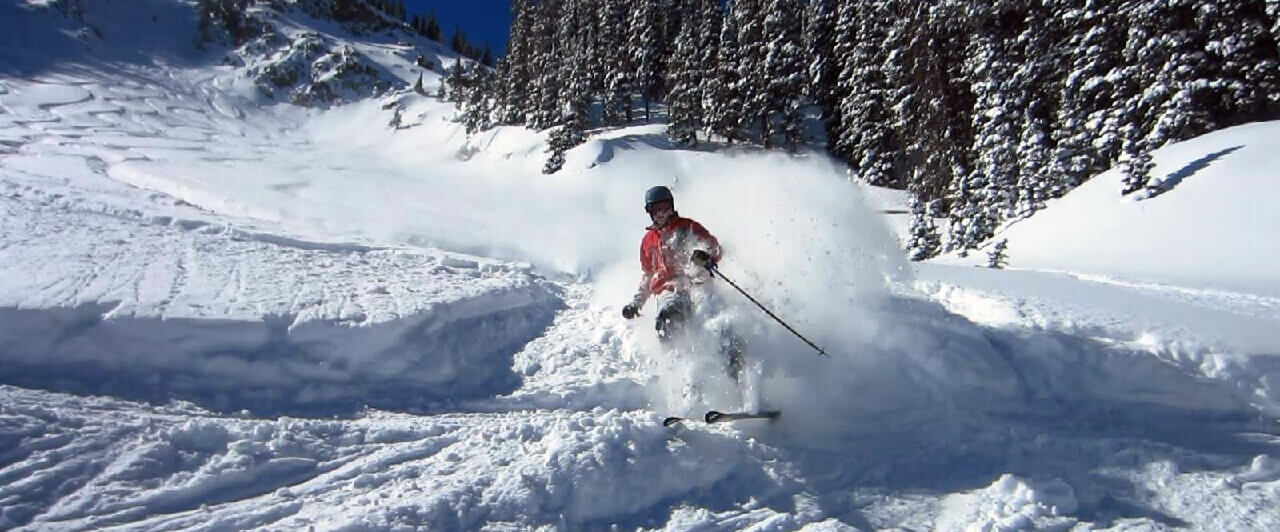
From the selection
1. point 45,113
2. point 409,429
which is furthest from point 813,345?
point 45,113

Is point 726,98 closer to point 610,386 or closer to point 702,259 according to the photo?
point 702,259

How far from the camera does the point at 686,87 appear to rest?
36938 mm

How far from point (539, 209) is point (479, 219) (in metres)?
4.90

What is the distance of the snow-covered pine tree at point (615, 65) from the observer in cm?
4109

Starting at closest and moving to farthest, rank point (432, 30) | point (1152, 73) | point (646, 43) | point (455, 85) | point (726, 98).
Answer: point (1152, 73) < point (726, 98) < point (646, 43) < point (455, 85) < point (432, 30)

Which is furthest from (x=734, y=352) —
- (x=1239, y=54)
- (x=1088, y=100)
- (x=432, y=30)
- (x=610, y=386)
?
(x=432, y=30)

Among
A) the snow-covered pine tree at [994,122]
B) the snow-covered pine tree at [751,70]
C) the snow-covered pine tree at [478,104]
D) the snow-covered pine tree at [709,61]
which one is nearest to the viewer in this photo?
the snow-covered pine tree at [994,122]

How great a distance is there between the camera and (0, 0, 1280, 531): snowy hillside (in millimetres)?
4039

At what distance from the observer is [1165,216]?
35.6ft

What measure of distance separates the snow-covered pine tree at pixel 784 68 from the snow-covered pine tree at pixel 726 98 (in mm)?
1668

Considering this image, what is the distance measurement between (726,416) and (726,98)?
32629 millimetres

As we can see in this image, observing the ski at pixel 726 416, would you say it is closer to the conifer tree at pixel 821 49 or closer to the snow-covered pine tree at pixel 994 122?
the snow-covered pine tree at pixel 994 122

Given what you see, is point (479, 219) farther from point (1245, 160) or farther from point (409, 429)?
point (1245, 160)

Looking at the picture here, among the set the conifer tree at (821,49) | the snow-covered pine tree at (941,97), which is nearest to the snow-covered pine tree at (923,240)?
the snow-covered pine tree at (941,97)
